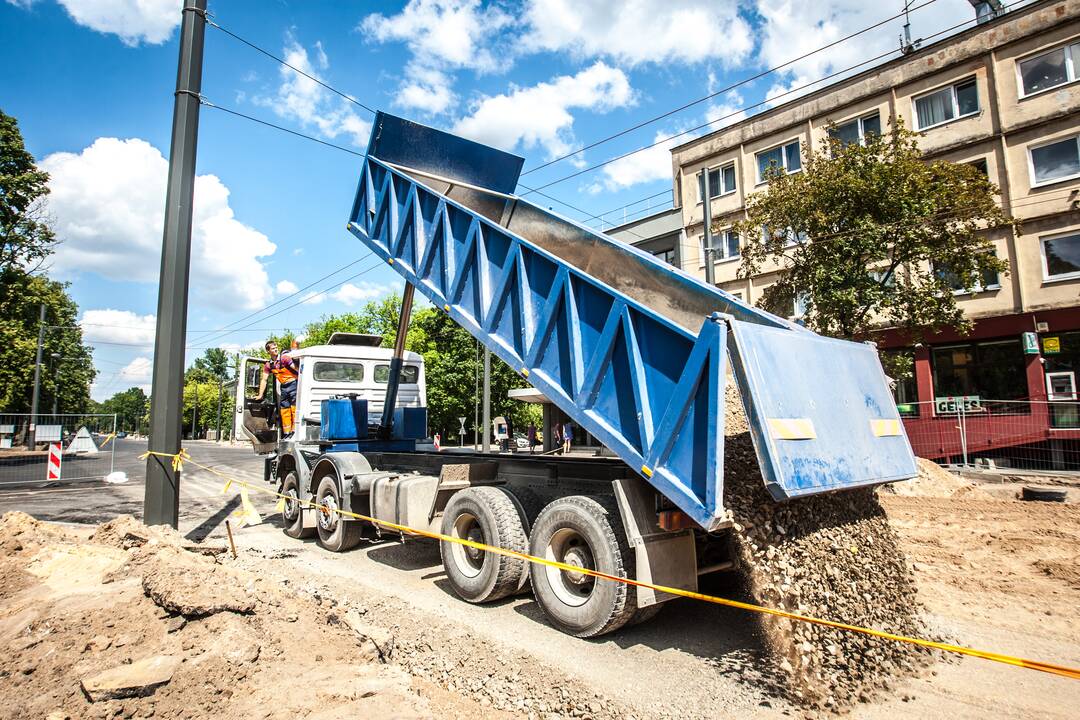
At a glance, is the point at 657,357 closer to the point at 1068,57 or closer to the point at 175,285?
the point at 175,285

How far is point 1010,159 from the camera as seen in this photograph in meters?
19.3

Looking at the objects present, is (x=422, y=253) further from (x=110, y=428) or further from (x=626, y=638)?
(x=110, y=428)

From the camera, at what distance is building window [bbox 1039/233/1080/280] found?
18141 millimetres

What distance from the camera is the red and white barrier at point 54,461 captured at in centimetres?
1548

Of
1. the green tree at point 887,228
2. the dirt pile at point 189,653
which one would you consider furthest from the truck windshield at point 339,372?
the green tree at point 887,228

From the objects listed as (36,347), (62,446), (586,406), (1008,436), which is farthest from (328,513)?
(36,347)

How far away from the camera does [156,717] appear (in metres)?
Result: 3.44

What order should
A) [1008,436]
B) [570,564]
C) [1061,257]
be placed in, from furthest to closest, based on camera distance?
[1061,257]
[1008,436]
[570,564]

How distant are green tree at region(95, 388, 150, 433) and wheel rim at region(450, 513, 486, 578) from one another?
158 m

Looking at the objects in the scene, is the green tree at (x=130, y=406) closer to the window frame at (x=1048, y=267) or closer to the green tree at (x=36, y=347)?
the green tree at (x=36, y=347)

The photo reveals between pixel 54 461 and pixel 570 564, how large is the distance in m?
16.8

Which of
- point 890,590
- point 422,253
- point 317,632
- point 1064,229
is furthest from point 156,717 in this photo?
point 1064,229

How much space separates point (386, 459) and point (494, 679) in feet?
15.5

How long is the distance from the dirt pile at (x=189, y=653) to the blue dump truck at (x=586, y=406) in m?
1.59
